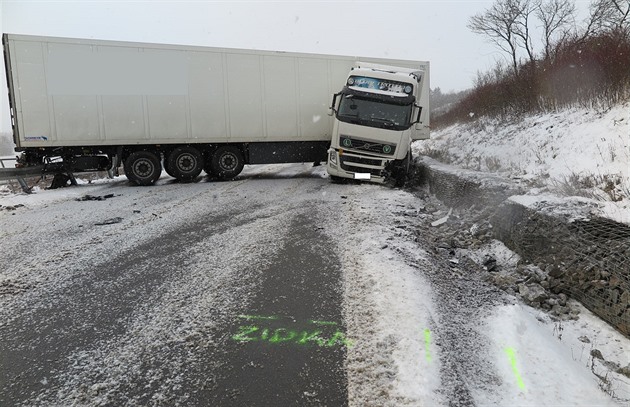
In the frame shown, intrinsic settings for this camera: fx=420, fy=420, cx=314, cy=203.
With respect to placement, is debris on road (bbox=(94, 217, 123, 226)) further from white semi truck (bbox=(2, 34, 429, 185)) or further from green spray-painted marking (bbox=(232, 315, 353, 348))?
white semi truck (bbox=(2, 34, 429, 185))

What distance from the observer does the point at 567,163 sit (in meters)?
8.45

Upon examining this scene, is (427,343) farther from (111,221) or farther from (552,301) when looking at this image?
(111,221)

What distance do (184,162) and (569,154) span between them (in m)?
10.2

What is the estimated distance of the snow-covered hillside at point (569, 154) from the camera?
6086 millimetres

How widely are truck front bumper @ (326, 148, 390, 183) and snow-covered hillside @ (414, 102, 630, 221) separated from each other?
2724 mm

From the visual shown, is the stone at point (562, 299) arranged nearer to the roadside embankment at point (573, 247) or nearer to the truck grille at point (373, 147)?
the roadside embankment at point (573, 247)

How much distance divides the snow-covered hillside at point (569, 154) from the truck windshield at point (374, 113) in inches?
102

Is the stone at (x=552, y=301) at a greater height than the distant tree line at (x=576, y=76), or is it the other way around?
the distant tree line at (x=576, y=76)

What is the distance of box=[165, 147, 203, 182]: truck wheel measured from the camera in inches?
501

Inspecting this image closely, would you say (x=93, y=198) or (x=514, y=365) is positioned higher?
(x=93, y=198)

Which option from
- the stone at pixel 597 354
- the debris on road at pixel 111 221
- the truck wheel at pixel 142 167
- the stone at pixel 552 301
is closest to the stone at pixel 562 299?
the stone at pixel 552 301

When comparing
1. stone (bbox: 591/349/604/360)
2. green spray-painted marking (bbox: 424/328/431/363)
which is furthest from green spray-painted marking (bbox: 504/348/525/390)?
stone (bbox: 591/349/604/360)

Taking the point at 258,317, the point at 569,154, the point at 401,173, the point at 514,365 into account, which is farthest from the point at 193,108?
the point at 514,365

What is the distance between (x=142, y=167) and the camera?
12.5 meters
